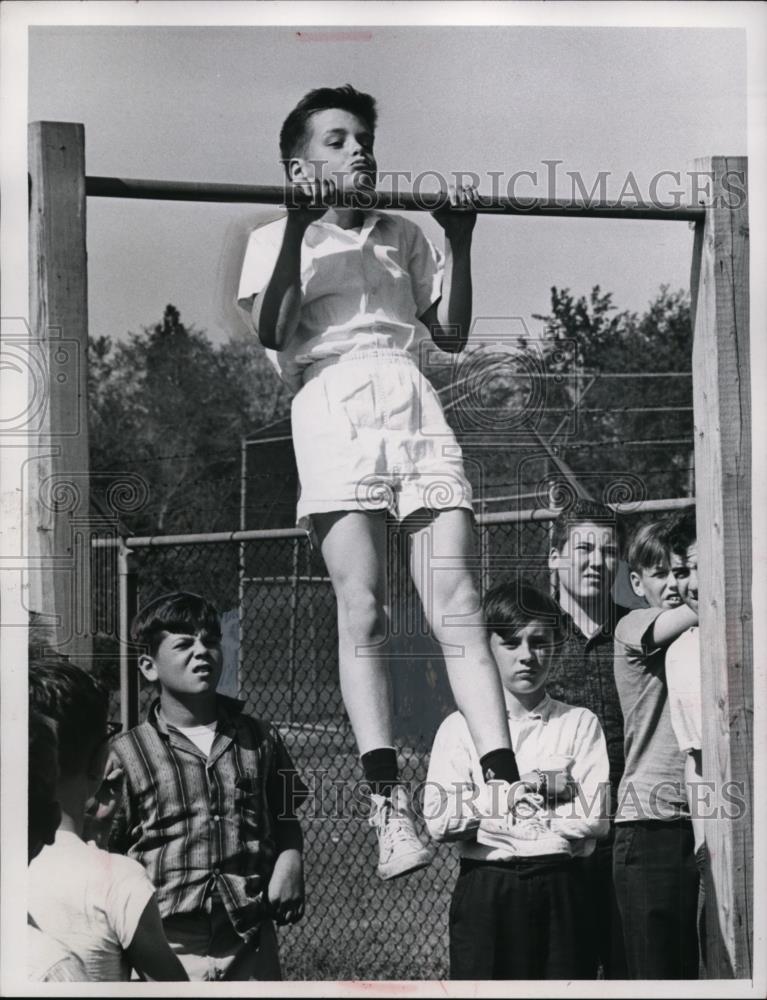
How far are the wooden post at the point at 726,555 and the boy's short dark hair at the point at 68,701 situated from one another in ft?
5.73

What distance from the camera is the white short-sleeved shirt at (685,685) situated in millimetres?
3955

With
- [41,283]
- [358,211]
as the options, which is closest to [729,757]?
[358,211]

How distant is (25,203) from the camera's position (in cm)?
372

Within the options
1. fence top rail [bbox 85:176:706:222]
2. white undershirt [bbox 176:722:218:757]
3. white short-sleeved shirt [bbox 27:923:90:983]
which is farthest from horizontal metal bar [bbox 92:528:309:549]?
white short-sleeved shirt [bbox 27:923:90:983]

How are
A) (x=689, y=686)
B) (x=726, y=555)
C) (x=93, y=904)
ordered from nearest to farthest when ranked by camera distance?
1. (x=93, y=904)
2. (x=726, y=555)
3. (x=689, y=686)

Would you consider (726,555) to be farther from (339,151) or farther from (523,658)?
(339,151)

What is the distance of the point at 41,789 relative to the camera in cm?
372

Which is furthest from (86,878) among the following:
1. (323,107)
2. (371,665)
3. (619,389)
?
(323,107)

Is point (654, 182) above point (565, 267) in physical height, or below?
above

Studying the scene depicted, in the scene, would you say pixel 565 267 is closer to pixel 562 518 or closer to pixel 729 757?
pixel 562 518

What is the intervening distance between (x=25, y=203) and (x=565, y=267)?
1.54 metres

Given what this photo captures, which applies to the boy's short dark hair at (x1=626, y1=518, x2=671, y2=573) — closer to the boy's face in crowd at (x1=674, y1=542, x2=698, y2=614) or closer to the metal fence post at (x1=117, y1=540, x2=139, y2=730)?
the boy's face in crowd at (x1=674, y1=542, x2=698, y2=614)

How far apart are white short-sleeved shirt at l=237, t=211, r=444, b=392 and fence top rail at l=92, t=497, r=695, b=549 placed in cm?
43

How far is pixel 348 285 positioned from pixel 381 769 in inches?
54.0
